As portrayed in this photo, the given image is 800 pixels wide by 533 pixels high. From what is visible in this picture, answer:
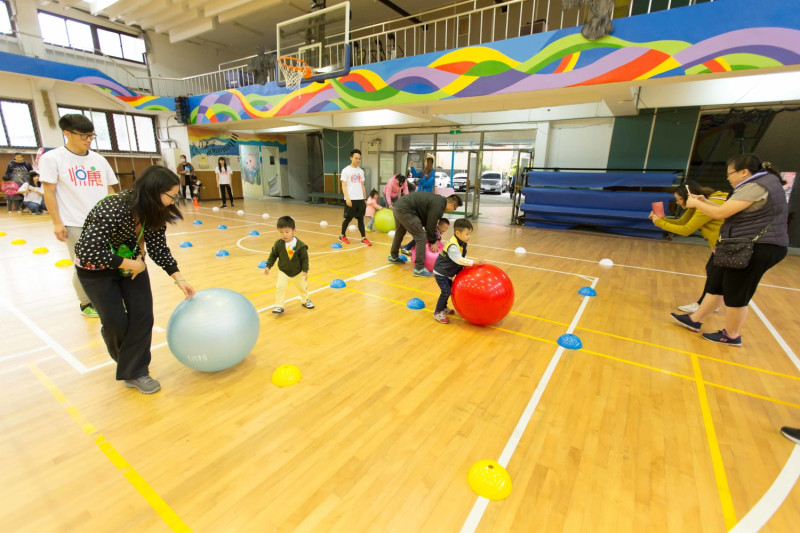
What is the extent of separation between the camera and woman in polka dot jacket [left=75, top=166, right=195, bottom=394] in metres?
2.11

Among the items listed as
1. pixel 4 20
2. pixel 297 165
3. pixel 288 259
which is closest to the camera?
pixel 288 259

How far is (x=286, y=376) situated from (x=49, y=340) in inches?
93.8

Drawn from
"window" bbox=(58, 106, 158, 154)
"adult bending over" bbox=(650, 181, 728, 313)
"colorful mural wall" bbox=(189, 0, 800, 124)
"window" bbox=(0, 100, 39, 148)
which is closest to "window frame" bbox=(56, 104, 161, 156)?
"window" bbox=(58, 106, 158, 154)

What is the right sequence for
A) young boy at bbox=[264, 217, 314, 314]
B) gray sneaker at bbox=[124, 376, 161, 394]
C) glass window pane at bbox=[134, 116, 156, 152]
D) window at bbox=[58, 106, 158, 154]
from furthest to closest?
1. glass window pane at bbox=[134, 116, 156, 152]
2. window at bbox=[58, 106, 158, 154]
3. young boy at bbox=[264, 217, 314, 314]
4. gray sneaker at bbox=[124, 376, 161, 394]

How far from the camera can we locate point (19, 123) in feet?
39.9

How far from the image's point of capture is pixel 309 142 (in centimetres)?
1794

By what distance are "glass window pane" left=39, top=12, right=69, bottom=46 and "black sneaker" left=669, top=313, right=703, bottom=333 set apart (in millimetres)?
19788

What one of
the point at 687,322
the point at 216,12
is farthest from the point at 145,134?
the point at 687,322

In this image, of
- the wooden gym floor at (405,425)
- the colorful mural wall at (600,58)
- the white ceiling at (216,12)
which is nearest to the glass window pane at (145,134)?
the white ceiling at (216,12)

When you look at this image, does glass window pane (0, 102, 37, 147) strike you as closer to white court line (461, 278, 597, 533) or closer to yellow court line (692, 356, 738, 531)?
white court line (461, 278, 597, 533)

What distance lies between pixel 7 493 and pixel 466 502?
224cm

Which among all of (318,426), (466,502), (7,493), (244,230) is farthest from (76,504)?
(244,230)

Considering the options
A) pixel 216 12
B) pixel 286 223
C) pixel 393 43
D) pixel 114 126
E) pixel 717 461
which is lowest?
pixel 717 461

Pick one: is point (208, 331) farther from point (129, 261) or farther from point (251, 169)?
point (251, 169)
